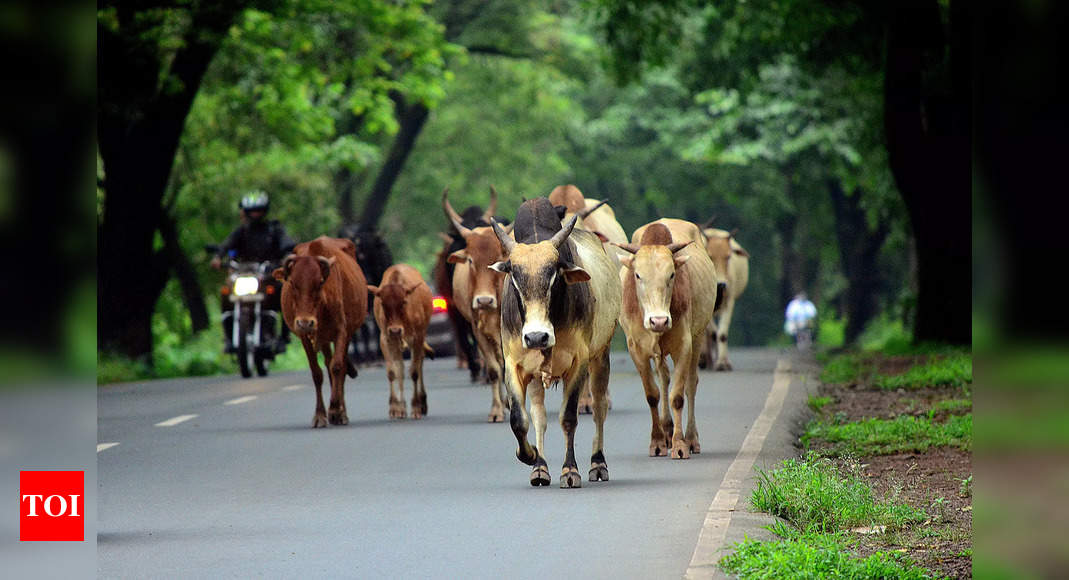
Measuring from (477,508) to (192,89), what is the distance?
64.2ft

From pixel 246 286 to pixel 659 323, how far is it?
1483 centimetres

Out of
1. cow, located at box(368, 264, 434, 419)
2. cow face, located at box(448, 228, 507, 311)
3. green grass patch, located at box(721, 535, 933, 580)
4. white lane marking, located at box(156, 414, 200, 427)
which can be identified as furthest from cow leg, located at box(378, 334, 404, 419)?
green grass patch, located at box(721, 535, 933, 580)

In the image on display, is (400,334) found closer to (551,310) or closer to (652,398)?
(652,398)

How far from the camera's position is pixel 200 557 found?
29.1 feet

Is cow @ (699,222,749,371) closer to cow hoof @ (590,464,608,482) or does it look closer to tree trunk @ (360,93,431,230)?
cow hoof @ (590,464,608,482)

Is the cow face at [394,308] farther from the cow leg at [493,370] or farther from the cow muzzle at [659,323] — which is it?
the cow muzzle at [659,323]

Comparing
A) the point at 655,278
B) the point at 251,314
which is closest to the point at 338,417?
the point at 655,278

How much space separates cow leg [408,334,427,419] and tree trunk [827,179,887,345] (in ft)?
115

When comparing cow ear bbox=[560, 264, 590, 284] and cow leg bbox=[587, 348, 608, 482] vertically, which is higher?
cow ear bbox=[560, 264, 590, 284]

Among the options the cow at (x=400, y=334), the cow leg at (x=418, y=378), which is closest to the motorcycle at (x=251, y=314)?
the cow at (x=400, y=334)

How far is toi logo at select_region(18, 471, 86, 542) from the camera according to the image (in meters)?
4.69

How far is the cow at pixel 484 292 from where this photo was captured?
1673 centimetres

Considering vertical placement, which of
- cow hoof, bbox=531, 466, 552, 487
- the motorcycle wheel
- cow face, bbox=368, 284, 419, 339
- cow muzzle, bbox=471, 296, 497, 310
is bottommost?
the motorcycle wheel

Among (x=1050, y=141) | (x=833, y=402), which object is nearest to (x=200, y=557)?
(x=1050, y=141)
